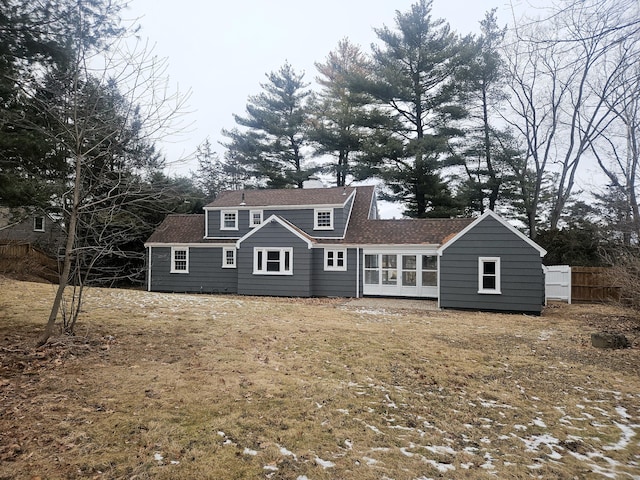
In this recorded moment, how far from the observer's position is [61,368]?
214 inches

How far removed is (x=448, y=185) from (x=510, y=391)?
22378 millimetres

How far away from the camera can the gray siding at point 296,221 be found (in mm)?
19188

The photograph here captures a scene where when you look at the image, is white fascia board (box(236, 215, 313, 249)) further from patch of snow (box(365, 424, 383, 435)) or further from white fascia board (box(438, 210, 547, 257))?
patch of snow (box(365, 424, 383, 435))

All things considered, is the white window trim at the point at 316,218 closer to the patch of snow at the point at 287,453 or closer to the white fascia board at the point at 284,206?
the white fascia board at the point at 284,206

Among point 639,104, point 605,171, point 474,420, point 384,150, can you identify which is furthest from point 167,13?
point 605,171

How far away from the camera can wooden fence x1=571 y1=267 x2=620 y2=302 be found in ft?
56.3

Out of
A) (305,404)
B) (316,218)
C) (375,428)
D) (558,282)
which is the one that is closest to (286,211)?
(316,218)

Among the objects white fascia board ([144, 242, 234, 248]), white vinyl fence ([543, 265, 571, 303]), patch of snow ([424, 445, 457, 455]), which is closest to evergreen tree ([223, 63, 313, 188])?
white fascia board ([144, 242, 234, 248])

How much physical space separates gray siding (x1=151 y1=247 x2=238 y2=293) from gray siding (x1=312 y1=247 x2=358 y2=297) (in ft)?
14.6

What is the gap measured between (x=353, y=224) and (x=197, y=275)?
8.79 metres

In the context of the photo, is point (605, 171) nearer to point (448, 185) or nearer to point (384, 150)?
point (448, 185)

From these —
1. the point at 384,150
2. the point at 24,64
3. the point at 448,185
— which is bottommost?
the point at 24,64

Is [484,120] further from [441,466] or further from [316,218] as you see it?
[441,466]

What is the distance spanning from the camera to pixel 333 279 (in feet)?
59.9
